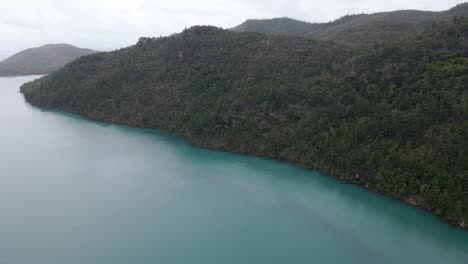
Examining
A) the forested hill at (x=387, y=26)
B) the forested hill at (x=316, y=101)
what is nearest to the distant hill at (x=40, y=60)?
the forested hill at (x=316, y=101)

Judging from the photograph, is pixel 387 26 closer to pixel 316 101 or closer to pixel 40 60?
pixel 316 101

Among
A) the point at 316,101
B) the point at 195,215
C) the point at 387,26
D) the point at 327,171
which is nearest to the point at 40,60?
the point at 387,26

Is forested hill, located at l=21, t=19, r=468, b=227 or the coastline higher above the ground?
forested hill, located at l=21, t=19, r=468, b=227

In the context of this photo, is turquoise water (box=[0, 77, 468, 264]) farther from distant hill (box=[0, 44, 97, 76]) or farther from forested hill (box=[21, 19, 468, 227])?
distant hill (box=[0, 44, 97, 76])

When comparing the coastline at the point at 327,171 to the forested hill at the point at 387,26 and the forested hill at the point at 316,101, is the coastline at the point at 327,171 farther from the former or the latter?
the forested hill at the point at 387,26

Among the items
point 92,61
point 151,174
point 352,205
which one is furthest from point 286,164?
point 92,61

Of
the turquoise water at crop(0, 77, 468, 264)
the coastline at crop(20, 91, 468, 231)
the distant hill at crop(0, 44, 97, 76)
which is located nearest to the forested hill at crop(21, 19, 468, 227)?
the coastline at crop(20, 91, 468, 231)

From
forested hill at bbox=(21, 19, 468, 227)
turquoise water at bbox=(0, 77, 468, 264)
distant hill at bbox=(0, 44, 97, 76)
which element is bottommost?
turquoise water at bbox=(0, 77, 468, 264)

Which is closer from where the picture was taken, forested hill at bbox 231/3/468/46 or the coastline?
the coastline
